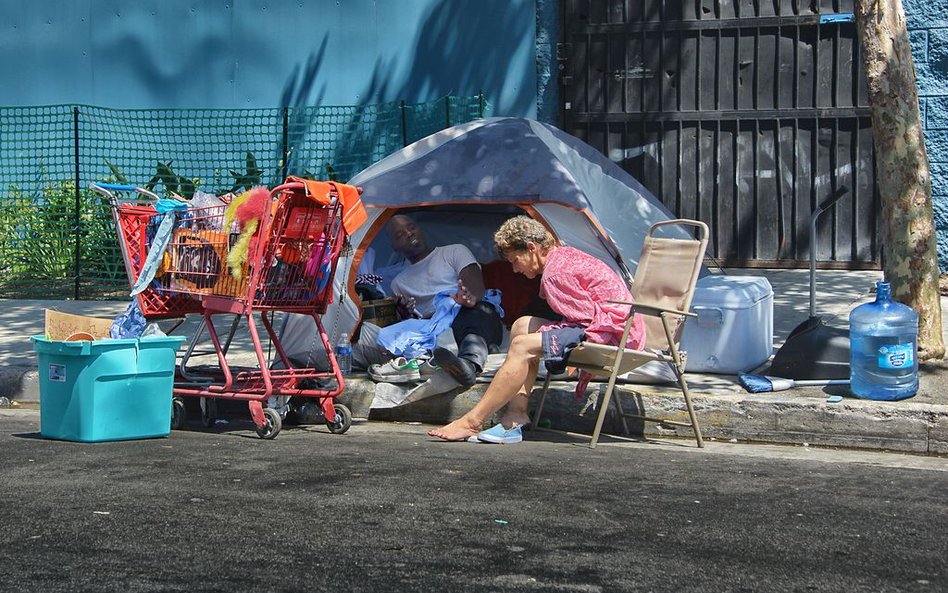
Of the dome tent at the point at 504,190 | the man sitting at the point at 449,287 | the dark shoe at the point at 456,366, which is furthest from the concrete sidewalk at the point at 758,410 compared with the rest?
the dome tent at the point at 504,190

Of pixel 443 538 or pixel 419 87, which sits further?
pixel 419 87

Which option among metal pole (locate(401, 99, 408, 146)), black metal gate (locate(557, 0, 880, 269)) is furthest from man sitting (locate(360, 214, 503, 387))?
black metal gate (locate(557, 0, 880, 269))

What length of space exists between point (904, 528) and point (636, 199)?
4817 millimetres

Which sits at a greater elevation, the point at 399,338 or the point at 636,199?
the point at 636,199

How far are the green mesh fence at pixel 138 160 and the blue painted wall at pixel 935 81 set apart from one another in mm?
4221

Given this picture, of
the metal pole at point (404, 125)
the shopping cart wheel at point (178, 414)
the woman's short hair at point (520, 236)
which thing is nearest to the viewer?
the woman's short hair at point (520, 236)

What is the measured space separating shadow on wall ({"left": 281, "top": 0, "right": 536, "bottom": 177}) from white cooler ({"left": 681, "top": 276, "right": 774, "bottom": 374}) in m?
5.42

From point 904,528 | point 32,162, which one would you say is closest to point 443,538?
point 904,528

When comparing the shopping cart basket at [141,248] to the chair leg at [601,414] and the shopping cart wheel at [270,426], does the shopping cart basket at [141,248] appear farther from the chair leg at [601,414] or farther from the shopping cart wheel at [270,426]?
the chair leg at [601,414]

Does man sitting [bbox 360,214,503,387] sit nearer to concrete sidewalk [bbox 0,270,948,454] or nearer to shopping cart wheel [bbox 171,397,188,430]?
concrete sidewalk [bbox 0,270,948,454]

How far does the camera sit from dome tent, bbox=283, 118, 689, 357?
855 centimetres

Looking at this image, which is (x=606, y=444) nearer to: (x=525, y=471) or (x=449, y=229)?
(x=525, y=471)

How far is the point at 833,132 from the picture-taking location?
40.2 feet

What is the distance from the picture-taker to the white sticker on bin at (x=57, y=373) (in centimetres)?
690
